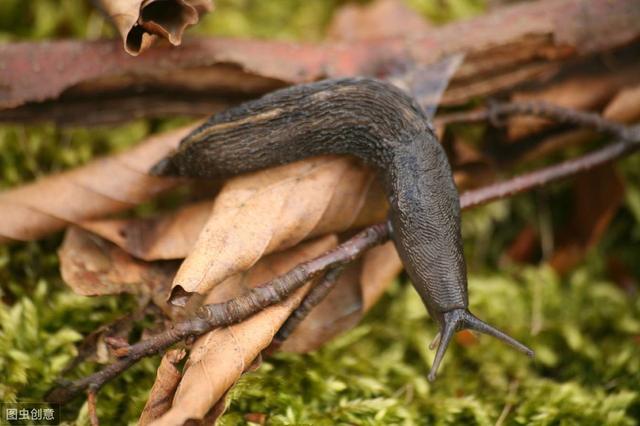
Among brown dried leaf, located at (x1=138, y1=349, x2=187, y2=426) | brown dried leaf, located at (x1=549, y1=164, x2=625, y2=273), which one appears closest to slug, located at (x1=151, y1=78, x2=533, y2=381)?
brown dried leaf, located at (x1=138, y1=349, x2=187, y2=426)

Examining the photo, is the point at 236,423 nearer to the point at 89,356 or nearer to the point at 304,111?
the point at 89,356

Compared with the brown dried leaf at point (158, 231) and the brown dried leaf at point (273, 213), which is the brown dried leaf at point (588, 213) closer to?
the brown dried leaf at point (273, 213)

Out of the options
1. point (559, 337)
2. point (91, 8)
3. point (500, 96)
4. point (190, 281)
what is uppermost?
point (91, 8)

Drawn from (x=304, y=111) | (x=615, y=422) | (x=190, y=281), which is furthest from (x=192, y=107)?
(x=615, y=422)

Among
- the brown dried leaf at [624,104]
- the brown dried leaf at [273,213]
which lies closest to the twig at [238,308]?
the brown dried leaf at [273,213]

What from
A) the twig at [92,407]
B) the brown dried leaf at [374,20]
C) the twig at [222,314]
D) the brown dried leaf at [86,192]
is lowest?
the twig at [92,407]

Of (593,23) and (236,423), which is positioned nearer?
(236,423)

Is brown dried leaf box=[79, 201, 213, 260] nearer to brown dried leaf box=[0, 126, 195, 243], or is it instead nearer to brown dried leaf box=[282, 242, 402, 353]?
brown dried leaf box=[0, 126, 195, 243]
